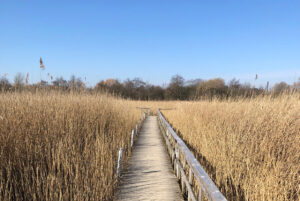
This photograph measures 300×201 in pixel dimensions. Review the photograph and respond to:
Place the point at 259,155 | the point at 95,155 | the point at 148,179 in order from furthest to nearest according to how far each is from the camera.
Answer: the point at 95,155 → the point at 148,179 → the point at 259,155

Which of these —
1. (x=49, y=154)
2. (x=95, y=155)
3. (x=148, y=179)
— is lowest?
(x=148, y=179)

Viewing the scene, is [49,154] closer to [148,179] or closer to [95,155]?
[95,155]

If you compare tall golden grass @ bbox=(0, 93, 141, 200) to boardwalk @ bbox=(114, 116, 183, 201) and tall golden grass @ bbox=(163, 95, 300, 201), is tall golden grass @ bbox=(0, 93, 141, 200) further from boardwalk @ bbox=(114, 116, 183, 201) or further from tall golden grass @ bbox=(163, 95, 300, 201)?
tall golden grass @ bbox=(163, 95, 300, 201)

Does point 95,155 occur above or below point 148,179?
above

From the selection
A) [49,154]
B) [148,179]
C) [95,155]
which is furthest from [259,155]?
[49,154]

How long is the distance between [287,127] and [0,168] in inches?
199

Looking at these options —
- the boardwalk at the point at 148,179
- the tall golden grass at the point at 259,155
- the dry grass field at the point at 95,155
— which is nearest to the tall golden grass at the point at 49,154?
the dry grass field at the point at 95,155

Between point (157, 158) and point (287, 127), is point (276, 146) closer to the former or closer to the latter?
point (287, 127)

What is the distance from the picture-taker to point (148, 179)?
3305 mm

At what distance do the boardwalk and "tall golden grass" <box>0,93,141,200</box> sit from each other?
282 millimetres

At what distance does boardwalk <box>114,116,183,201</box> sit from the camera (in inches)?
108

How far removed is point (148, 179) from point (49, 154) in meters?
1.87

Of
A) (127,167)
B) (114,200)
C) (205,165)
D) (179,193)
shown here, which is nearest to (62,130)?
(127,167)

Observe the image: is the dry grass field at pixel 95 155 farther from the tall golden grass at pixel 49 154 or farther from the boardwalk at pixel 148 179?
the boardwalk at pixel 148 179
